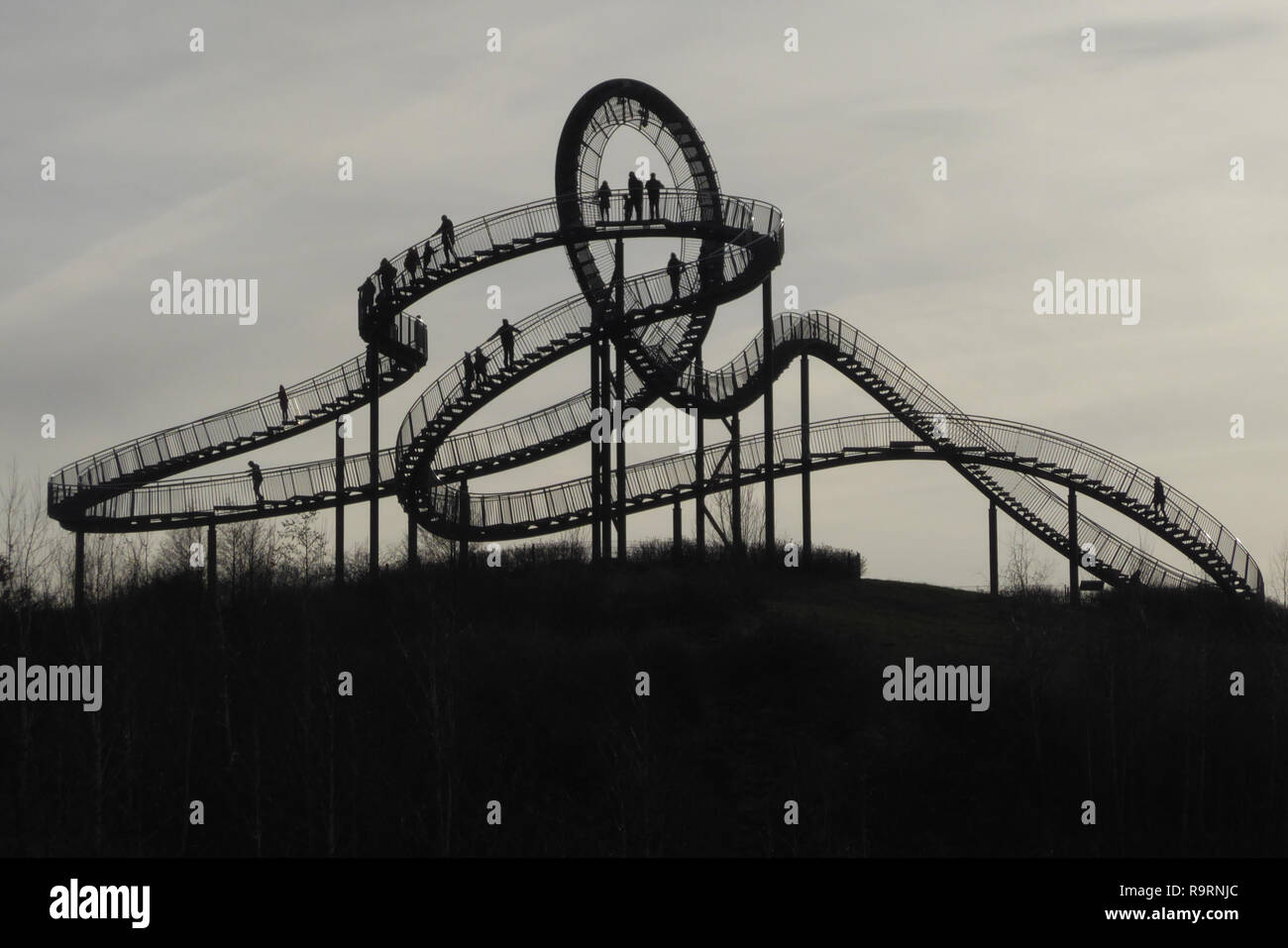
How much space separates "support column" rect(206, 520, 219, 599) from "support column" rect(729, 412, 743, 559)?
11.8 m

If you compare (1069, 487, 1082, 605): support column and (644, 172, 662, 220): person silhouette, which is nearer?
→ (644, 172, 662, 220): person silhouette

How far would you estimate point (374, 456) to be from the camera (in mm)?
42250

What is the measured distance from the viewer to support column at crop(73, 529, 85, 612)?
4136cm

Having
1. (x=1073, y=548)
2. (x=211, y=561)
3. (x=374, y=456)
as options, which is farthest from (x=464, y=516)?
(x=1073, y=548)

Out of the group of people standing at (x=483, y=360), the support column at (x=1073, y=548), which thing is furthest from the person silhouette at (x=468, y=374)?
the support column at (x=1073, y=548)

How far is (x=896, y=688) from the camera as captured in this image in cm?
3578

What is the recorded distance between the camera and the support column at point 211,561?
3926 centimetres

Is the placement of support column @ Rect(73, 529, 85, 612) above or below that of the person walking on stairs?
below

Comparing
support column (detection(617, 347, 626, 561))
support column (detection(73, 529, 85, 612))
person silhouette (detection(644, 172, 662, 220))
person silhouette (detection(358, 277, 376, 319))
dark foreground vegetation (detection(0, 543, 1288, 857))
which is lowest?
dark foreground vegetation (detection(0, 543, 1288, 857))

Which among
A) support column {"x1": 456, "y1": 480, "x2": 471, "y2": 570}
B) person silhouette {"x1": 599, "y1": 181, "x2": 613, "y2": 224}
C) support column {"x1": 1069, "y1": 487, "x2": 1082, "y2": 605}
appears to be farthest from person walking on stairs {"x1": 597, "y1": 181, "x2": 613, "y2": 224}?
support column {"x1": 1069, "y1": 487, "x2": 1082, "y2": 605}

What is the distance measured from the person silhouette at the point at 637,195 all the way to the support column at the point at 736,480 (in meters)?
6.92

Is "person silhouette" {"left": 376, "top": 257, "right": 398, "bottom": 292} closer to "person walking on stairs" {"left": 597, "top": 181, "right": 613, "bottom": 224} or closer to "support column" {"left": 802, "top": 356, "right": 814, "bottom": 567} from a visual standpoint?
"person walking on stairs" {"left": 597, "top": 181, "right": 613, "bottom": 224}
